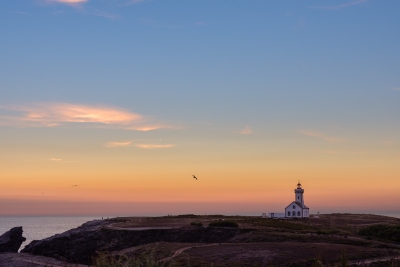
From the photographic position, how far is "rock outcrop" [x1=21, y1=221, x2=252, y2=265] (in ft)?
210

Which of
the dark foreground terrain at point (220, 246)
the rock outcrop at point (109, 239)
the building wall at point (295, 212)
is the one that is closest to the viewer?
the dark foreground terrain at point (220, 246)

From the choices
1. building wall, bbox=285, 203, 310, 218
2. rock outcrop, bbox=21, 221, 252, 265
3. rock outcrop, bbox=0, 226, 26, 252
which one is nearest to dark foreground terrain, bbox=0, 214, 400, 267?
rock outcrop, bbox=21, 221, 252, 265

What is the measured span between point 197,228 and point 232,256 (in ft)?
70.0

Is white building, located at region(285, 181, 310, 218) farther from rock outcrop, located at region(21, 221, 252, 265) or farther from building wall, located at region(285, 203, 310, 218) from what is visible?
rock outcrop, located at region(21, 221, 252, 265)

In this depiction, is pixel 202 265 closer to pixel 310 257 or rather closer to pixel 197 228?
pixel 310 257

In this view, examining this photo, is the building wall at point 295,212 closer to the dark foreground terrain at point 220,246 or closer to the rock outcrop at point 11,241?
the dark foreground terrain at point 220,246

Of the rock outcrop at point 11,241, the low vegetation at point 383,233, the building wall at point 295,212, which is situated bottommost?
the rock outcrop at point 11,241

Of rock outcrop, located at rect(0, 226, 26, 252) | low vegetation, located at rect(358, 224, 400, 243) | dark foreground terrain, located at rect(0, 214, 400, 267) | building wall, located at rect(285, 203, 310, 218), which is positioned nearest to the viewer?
dark foreground terrain, located at rect(0, 214, 400, 267)

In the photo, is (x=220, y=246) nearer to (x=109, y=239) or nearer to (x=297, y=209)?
(x=109, y=239)

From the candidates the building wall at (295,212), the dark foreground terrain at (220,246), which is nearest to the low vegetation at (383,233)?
the dark foreground terrain at (220,246)

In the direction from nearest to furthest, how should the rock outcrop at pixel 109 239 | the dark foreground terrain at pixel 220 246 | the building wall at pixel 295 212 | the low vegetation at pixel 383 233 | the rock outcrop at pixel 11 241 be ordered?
1. the dark foreground terrain at pixel 220 246
2. the rock outcrop at pixel 109 239
3. the low vegetation at pixel 383 233
4. the rock outcrop at pixel 11 241
5. the building wall at pixel 295 212

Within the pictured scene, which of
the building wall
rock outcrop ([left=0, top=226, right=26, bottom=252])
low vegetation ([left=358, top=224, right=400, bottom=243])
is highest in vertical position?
the building wall

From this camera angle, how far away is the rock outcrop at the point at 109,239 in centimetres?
6406

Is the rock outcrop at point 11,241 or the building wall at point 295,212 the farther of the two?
the building wall at point 295,212
